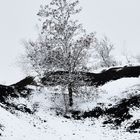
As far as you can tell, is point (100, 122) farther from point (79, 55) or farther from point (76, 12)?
point (76, 12)

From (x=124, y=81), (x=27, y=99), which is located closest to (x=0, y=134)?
(x=27, y=99)

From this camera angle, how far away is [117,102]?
30.2m

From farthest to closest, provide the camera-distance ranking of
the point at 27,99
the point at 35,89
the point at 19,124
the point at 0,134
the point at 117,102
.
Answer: the point at 35,89 → the point at 27,99 → the point at 117,102 → the point at 19,124 → the point at 0,134

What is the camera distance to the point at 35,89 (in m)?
39.6

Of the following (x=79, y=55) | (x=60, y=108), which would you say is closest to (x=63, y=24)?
(x=79, y=55)

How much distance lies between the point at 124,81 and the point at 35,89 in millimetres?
11507

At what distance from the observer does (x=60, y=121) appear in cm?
2733

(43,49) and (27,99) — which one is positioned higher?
(43,49)

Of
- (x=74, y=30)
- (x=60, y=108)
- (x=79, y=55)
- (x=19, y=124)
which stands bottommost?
(x=60, y=108)

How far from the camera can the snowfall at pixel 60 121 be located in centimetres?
1907

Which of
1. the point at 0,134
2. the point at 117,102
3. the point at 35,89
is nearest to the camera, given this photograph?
the point at 0,134

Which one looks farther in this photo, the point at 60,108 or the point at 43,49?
the point at 43,49

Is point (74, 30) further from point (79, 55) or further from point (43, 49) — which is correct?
point (43, 49)

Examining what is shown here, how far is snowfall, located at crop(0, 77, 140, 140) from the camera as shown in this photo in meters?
19.1
